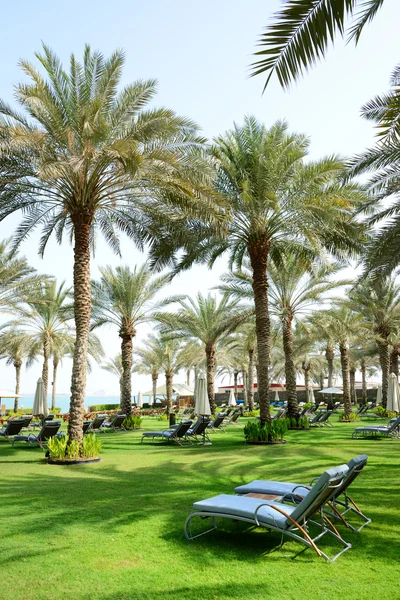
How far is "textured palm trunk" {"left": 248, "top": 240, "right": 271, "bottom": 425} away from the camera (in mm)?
15875

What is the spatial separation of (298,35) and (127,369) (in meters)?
20.6

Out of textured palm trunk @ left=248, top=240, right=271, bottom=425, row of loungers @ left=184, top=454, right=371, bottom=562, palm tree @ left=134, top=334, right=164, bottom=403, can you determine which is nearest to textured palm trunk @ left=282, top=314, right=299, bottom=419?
textured palm trunk @ left=248, top=240, right=271, bottom=425

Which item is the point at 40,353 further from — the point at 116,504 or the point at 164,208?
the point at 116,504

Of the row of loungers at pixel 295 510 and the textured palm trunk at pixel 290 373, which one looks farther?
the textured palm trunk at pixel 290 373

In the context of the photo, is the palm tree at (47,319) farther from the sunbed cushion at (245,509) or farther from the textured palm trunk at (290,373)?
the sunbed cushion at (245,509)

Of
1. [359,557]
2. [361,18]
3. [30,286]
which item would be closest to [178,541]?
[359,557]

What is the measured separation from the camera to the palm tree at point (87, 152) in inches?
438

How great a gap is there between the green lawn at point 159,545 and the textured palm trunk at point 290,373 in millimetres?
12065

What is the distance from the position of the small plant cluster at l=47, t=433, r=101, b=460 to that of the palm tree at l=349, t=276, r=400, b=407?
1780 cm

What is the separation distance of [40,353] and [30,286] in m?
15.7

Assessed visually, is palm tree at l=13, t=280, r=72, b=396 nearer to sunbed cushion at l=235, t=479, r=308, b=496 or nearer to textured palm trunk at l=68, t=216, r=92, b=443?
textured palm trunk at l=68, t=216, r=92, b=443

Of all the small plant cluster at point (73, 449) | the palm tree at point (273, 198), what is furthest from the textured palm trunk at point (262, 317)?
the small plant cluster at point (73, 449)

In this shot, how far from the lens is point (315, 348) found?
41625mm

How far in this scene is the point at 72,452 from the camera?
1126cm
